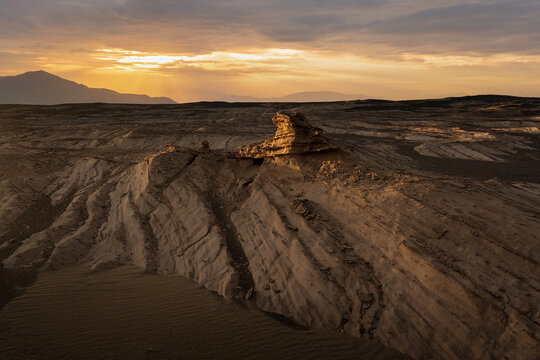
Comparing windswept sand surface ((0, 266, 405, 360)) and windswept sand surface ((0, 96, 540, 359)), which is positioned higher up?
windswept sand surface ((0, 96, 540, 359))

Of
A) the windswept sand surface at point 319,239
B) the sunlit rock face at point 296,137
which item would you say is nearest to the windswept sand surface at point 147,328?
Result: the windswept sand surface at point 319,239

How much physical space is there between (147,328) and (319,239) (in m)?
3.87

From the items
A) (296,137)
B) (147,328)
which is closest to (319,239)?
(296,137)

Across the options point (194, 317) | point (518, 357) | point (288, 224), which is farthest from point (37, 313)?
point (518, 357)

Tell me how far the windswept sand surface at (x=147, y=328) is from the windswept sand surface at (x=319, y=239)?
0.41m

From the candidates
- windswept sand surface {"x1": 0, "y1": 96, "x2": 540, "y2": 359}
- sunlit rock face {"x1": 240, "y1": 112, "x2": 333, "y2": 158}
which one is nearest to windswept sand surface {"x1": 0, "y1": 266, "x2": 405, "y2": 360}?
windswept sand surface {"x1": 0, "y1": 96, "x2": 540, "y2": 359}

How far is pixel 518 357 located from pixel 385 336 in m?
1.80

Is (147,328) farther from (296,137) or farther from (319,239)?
(296,137)

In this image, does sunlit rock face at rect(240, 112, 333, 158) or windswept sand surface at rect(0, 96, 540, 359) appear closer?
windswept sand surface at rect(0, 96, 540, 359)

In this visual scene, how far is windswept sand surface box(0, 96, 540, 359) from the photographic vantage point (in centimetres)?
538

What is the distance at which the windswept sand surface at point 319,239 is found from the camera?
5383 millimetres

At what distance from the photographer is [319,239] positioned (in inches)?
293

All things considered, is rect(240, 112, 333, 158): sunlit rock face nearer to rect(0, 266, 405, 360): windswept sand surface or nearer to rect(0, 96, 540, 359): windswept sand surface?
rect(0, 96, 540, 359): windswept sand surface

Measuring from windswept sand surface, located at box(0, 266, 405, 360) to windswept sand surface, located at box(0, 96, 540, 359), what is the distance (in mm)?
405
